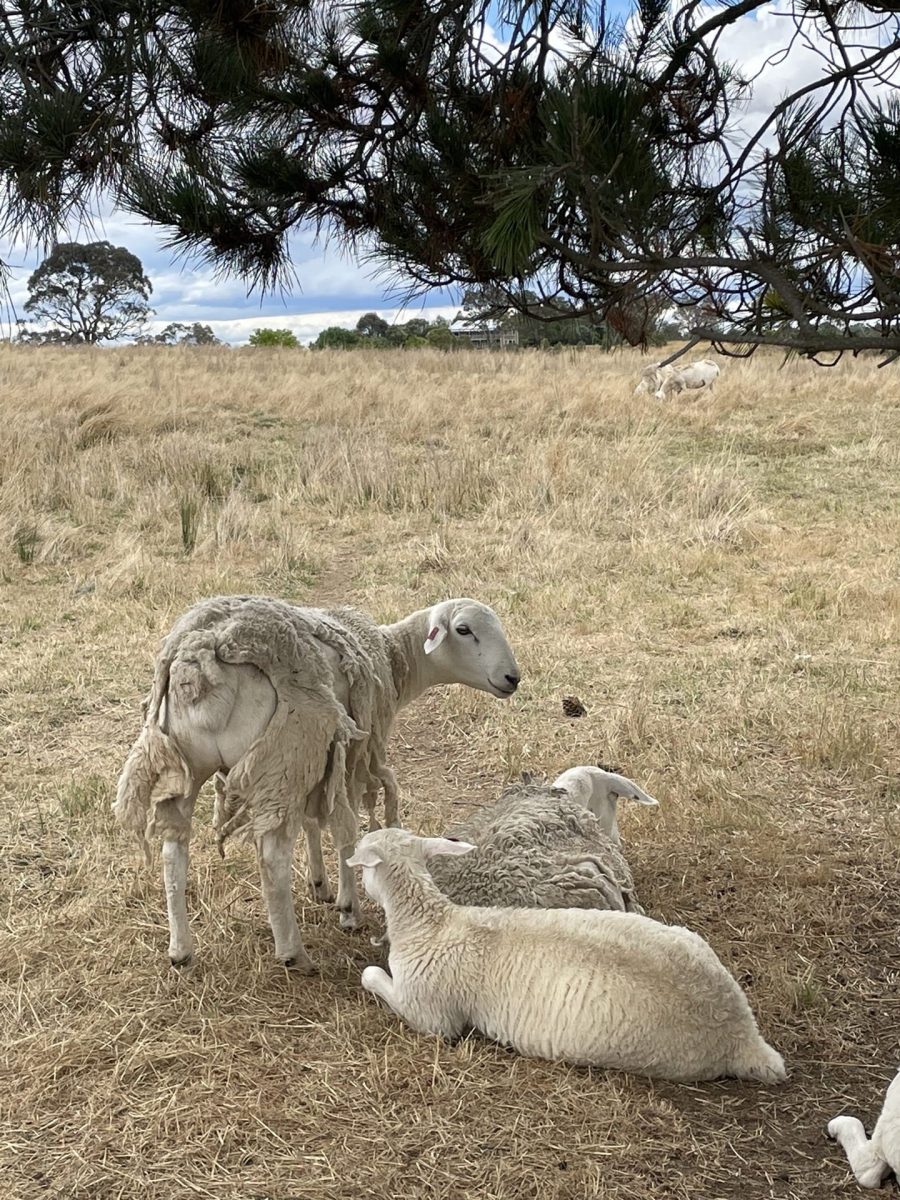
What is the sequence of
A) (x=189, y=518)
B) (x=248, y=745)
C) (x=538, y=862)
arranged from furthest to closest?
(x=189, y=518) < (x=538, y=862) < (x=248, y=745)

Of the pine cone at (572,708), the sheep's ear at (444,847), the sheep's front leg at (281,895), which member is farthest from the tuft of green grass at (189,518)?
the sheep's ear at (444,847)

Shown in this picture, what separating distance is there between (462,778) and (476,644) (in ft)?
4.51

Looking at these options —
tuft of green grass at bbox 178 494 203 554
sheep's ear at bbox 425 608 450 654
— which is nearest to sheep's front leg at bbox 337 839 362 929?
sheep's ear at bbox 425 608 450 654

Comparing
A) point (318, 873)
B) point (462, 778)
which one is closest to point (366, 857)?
point (318, 873)

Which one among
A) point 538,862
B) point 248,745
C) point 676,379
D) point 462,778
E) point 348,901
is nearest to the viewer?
point 248,745

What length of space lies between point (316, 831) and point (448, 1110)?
3.90 feet

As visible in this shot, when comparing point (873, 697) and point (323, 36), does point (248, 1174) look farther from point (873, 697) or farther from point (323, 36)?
point (873, 697)

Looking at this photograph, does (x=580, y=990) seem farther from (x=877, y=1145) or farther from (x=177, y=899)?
(x=177, y=899)

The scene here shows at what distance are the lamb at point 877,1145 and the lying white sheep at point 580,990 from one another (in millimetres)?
296

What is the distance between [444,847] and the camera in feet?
10.9

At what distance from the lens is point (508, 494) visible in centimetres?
1049

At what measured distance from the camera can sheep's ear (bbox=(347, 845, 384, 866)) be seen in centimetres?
330

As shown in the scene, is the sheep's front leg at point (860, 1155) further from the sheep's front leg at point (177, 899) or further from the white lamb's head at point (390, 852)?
the sheep's front leg at point (177, 899)

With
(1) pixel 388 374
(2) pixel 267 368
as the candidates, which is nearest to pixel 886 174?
(1) pixel 388 374
